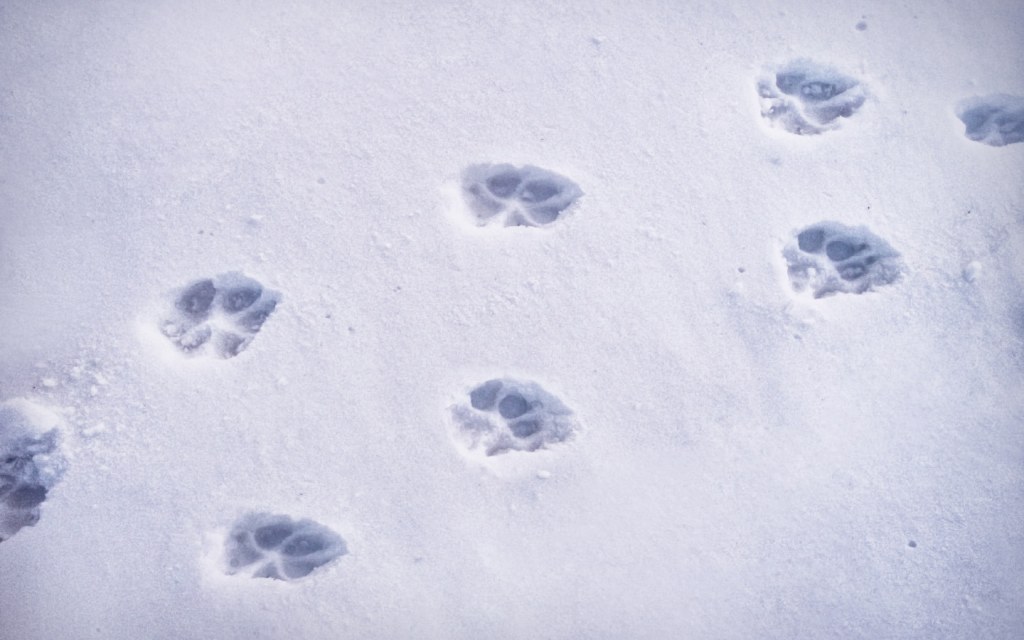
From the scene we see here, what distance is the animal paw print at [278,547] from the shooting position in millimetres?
1892

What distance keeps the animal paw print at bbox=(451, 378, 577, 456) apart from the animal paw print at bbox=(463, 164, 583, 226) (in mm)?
613

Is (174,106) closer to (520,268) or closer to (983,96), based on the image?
(520,268)

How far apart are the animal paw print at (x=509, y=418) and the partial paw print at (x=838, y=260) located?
954 mm

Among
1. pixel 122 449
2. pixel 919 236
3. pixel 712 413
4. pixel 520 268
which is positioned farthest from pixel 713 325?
pixel 122 449

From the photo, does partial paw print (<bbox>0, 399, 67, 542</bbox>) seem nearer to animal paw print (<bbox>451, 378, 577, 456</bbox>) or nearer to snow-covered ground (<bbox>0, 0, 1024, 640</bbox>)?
snow-covered ground (<bbox>0, 0, 1024, 640</bbox>)

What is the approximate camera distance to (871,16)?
8.27 feet

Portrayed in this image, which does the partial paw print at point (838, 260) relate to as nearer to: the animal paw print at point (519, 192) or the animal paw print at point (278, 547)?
the animal paw print at point (519, 192)

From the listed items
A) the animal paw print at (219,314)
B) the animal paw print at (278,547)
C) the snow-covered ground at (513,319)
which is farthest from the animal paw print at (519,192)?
the animal paw print at (278,547)

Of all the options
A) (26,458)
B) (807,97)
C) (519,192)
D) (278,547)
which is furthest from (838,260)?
(26,458)

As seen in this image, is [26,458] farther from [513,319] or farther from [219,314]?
[513,319]

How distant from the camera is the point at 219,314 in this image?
6.92 ft

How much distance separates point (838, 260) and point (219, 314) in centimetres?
214

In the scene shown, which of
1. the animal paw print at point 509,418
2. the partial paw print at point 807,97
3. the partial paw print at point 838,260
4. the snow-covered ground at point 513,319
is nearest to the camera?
the snow-covered ground at point 513,319

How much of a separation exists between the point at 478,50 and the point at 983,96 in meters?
1.96
